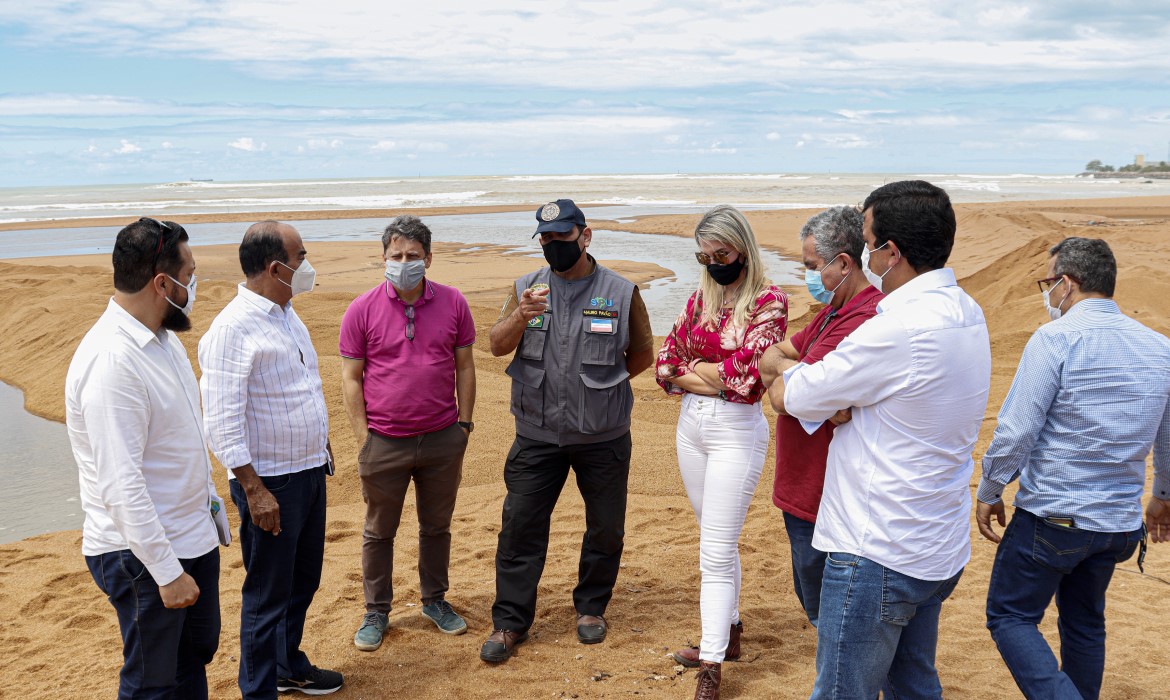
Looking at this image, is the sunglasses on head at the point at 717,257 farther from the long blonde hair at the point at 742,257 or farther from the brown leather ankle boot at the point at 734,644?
the brown leather ankle boot at the point at 734,644

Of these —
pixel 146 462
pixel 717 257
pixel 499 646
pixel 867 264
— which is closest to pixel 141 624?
pixel 146 462

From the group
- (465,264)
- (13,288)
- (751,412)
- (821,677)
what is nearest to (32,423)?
(13,288)

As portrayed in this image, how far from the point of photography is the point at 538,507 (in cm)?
429

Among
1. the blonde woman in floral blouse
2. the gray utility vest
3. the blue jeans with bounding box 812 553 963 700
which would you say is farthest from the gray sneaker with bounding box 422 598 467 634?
the blue jeans with bounding box 812 553 963 700

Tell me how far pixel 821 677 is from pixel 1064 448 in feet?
4.36

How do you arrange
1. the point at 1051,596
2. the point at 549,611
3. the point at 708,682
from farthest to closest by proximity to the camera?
the point at 549,611, the point at 708,682, the point at 1051,596

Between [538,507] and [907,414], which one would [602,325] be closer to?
[538,507]

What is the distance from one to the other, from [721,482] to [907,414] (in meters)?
→ 1.40

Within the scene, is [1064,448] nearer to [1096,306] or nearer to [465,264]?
[1096,306]

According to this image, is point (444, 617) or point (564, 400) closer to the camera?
point (564, 400)

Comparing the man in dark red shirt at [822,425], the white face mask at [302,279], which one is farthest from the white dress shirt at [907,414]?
the white face mask at [302,279]

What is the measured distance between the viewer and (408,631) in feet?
14.8

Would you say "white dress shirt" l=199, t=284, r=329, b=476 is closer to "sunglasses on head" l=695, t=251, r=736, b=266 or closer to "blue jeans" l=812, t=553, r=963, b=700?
"sunglasses on head" l=695, t=251, r=736, b=266

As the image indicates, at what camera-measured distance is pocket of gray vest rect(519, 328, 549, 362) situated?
4.19 m
